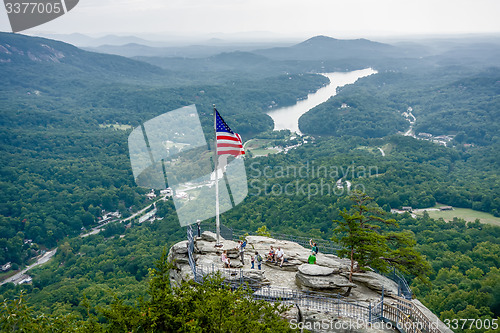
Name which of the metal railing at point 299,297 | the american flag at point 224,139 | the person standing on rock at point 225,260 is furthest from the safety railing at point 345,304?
the american flag at point 224,139

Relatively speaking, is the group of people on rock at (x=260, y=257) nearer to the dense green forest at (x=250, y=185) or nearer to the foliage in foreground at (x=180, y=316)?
the dense green forest at (x=250, y=185)

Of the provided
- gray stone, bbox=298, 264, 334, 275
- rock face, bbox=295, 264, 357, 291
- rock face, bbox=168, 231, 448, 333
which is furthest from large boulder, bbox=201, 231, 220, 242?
gray stone, bbox=298, 264, 334, 275

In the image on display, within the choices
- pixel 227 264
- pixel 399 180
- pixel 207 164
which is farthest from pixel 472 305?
pixel 399 180

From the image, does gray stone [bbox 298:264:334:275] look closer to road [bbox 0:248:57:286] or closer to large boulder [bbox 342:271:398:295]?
large boulder [bbox 342:271:398:295]

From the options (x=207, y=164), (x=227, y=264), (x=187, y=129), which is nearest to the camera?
(x=227, y=264)

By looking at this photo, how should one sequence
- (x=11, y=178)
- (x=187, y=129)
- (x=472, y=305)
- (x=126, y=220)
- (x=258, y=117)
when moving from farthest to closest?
(x=258, y=117) → (x=11, y=178) → (x=126, y=220) → (x=472, y=305) → (x=187, y=129)

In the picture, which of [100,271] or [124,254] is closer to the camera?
[100,271]

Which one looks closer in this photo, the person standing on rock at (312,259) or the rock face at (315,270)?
the rock face at (315,270)

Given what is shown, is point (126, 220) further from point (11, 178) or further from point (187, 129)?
point (187, 129)
